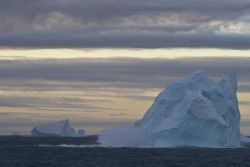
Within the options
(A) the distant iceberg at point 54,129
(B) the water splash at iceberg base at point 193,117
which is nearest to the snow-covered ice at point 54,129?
(A) the distant iceberg at point 54,129

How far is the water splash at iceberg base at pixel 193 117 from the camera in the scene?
8244cm

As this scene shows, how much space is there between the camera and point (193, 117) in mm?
82688

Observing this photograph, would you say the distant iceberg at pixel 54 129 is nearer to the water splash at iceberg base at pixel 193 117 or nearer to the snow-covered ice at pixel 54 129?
the snow-covered ice at pixel 54 129

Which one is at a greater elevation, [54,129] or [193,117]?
[193,117]

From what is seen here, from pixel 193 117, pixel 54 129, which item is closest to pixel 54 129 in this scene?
pixel 54 129

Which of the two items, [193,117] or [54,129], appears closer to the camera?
[193,117]

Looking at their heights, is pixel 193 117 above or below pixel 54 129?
above

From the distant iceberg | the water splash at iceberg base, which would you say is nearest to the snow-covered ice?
the distant iceberg

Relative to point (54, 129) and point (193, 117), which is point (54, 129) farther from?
point (193, 117)

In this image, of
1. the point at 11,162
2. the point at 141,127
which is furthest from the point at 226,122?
the point at 11,162

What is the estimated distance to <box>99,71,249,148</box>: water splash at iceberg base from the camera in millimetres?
82438

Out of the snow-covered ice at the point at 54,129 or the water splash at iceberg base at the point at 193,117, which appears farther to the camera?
the snow-covered ice at the point at 54,129

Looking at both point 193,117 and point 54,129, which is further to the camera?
point 54,129

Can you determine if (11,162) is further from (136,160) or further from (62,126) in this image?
(62,126)
